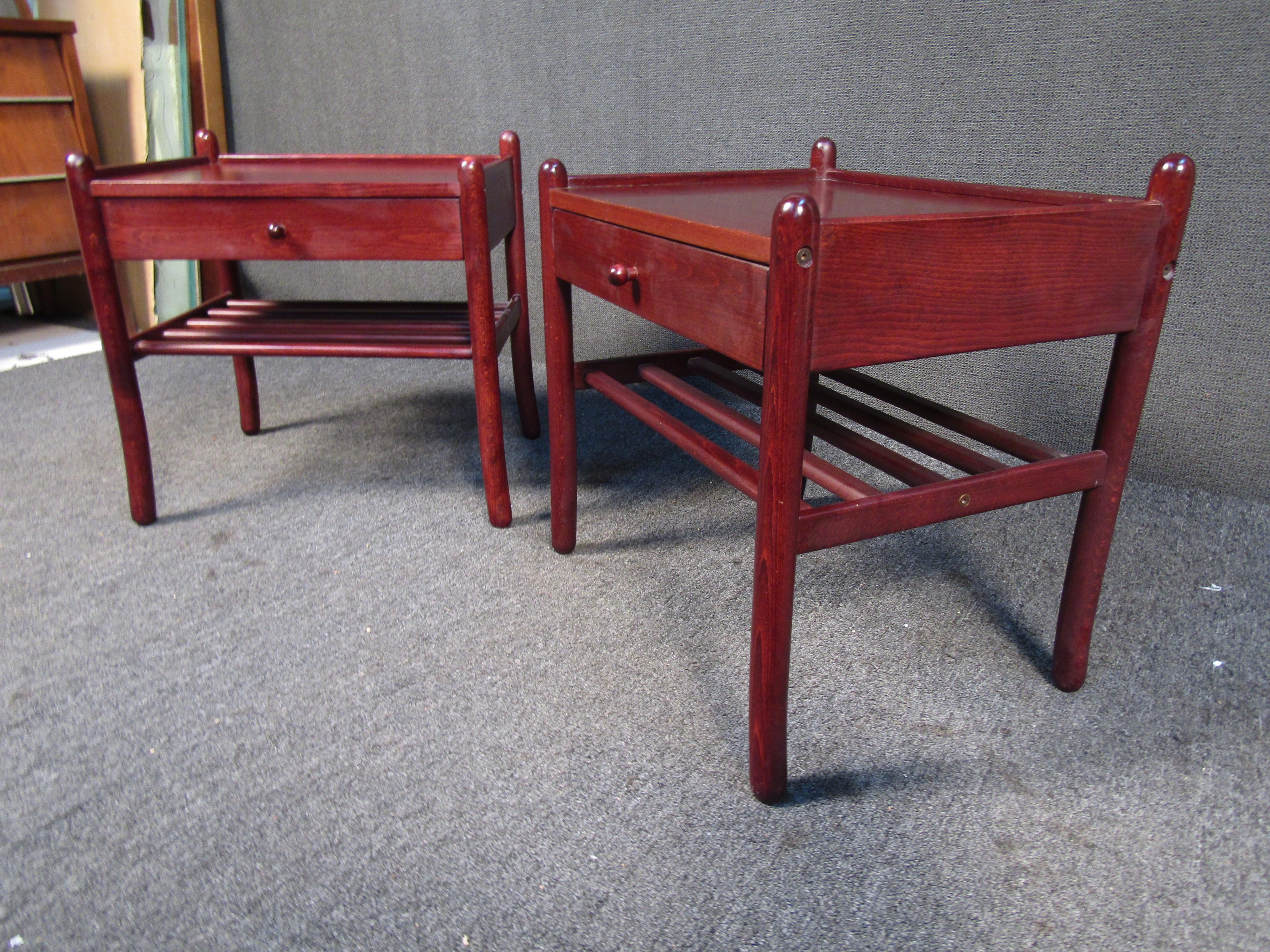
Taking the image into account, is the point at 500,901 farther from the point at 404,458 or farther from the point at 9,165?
the point at 9,165

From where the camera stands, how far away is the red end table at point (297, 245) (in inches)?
52.1

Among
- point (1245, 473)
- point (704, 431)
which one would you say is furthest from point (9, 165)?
point (1245, 473)

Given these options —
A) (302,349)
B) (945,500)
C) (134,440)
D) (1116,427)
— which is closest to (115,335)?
(134,440)

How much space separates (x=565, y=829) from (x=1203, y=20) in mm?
1503

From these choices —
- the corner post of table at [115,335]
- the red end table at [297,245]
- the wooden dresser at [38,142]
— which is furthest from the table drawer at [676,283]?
the wooden dresser at [38,142]

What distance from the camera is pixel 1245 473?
60.8 inches

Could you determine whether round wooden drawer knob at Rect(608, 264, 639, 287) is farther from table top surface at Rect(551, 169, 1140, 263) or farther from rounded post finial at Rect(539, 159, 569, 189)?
rounded post finial at Rect(539, 159, 569, 189)

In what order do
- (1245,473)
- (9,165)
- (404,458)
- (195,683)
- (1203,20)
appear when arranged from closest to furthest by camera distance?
(195,683) → (1203,20) → (1245,473) → (404,458) → (9,165)

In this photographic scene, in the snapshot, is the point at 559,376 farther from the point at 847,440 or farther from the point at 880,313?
the point at 880,313

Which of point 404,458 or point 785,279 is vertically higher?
point 785,279

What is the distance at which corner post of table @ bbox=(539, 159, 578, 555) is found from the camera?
1.23 meters

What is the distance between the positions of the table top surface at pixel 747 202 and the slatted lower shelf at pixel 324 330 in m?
0.37

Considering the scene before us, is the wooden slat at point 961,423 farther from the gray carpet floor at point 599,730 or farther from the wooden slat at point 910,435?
the gray carpet floor at point 599,730

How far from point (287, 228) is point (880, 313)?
3.14 ft
